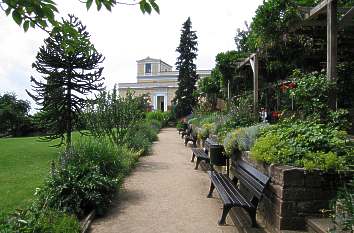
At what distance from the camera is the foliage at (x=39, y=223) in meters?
4.24

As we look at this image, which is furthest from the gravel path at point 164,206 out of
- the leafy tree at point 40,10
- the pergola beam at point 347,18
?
the pergola beam at point 347,18

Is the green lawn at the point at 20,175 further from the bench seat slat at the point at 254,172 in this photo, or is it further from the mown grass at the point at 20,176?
the bench seat slat at the point at 254,172

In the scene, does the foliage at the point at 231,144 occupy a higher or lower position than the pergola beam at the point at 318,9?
lower

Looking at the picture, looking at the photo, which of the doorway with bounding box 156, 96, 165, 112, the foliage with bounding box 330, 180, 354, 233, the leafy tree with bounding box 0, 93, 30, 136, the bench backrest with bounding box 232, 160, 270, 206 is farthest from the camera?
the doorway with bounding box 156, 96, 165, 112

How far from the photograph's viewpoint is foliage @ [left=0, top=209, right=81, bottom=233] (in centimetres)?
424

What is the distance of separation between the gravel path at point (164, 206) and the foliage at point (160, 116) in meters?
23.5

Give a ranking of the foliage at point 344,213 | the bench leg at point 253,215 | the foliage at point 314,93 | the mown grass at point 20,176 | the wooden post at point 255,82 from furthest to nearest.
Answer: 1. the wooden post at point 255,82
2. the mown grass at point 20,176
3. the foliage at point 314,93
4. the bench leg at point 253,215
5. the foliage at point 344,213

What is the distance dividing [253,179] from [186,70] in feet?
144

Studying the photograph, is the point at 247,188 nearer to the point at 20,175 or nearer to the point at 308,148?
the point at 308,148

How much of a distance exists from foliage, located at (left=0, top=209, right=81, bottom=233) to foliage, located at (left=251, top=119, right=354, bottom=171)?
2.70 m

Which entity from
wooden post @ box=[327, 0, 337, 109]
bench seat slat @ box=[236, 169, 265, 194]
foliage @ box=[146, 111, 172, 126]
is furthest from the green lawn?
foliage @ box=[146, 111, 172, 126]

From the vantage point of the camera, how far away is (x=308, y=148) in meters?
4.98

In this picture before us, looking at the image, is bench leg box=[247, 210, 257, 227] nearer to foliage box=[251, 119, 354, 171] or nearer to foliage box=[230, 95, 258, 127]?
foliage box=[251, 119, 354, 171]

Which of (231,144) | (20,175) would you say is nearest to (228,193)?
(231,144)
